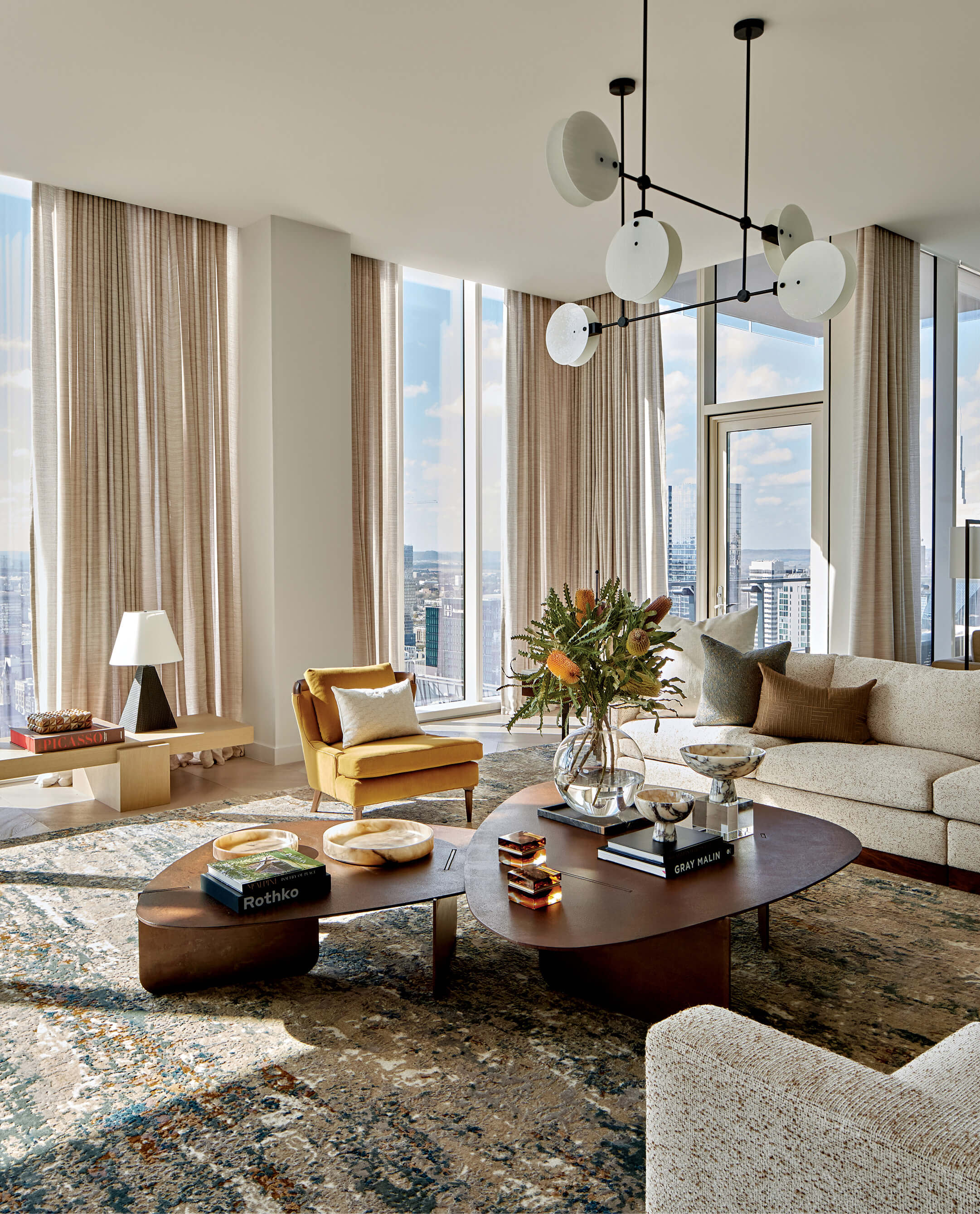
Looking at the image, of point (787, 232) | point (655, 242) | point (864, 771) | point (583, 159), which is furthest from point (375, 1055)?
point (787, 232)

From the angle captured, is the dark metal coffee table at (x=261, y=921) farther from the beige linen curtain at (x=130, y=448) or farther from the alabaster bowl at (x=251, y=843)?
the beige linen curtain at (x=130, y=448)

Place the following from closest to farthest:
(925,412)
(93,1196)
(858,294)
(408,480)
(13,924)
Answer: (93,1196)
(13,924)
(858,294)
(925,412)
(408,480)

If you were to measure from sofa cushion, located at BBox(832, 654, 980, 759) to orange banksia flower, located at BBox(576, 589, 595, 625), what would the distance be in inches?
76.9

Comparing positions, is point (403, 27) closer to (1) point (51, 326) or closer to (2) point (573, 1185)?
(1) point (51, 326)

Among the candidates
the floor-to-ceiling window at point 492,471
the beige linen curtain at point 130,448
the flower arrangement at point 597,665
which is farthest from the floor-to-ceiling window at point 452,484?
the flower arrangement at point 597,665

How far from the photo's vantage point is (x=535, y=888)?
2.26 meters

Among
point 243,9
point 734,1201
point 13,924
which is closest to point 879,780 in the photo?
point 734,1201

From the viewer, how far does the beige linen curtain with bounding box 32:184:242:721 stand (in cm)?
502

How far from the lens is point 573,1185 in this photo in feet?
5.81

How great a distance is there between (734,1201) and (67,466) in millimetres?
4908

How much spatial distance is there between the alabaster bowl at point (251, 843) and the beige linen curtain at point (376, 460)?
354 cm

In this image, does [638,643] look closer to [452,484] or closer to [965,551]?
[965,551]

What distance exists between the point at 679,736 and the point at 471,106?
9.92 ft

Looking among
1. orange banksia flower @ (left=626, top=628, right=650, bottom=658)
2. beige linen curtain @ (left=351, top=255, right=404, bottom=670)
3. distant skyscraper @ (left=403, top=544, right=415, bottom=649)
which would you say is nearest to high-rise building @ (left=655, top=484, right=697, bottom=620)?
distant skyscraper @ (left=403, top=544, right=415, bottom=649)
